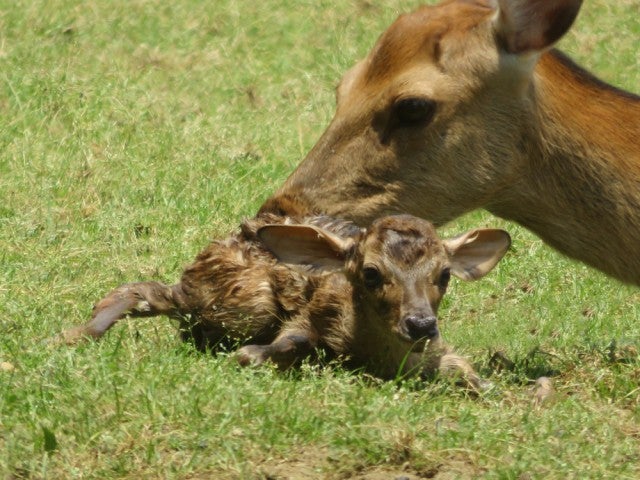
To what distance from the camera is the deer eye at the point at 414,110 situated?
296 inches

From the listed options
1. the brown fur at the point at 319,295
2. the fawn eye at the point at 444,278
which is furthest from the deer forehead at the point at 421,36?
the fawn eye at the point at 444,278

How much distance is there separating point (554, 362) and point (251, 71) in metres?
6.10

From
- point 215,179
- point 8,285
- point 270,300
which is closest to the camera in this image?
point 270,300

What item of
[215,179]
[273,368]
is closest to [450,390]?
[273,368]

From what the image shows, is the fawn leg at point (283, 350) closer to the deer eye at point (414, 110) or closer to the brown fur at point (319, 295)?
the brown fur at point (319, 295)

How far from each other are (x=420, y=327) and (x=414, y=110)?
139cm

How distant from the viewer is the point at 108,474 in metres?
5.72

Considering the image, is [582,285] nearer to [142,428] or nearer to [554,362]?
[554,362]

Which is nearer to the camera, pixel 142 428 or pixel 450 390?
pixel 142 428

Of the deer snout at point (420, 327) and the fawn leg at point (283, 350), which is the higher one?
the deer snout at point (420, 327)

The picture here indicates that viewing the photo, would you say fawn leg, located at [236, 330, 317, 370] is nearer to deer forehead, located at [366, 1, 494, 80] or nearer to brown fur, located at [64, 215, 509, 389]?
brown fur, located at [64, 215, 509, 389]

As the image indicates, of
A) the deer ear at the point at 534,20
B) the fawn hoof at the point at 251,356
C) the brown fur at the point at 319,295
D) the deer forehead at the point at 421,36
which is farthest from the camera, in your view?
the deer forehead at the point at 421,36

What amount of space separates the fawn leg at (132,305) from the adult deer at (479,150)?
2.07 feet

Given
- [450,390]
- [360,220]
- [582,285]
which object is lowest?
[582,285]
